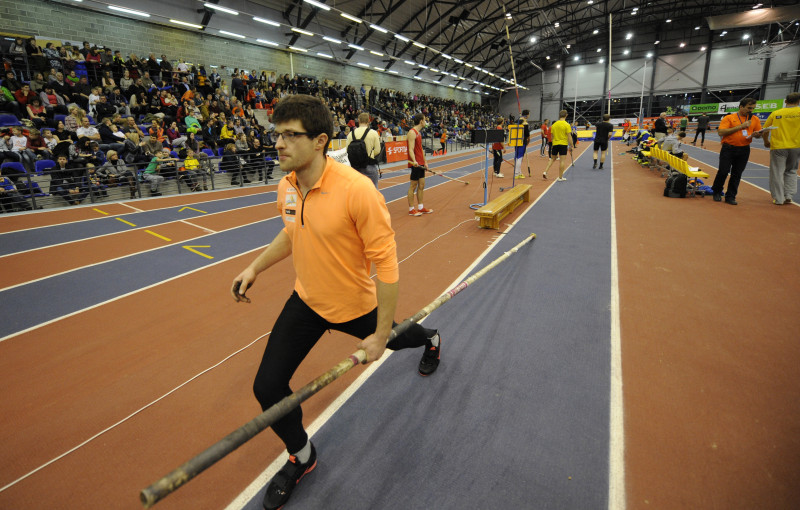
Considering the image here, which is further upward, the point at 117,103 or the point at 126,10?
the point at 126,10

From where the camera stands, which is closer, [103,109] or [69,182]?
[69,182]

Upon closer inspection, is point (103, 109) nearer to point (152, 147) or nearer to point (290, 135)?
point (152, 147)

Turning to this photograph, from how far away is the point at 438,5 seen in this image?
1065 inches

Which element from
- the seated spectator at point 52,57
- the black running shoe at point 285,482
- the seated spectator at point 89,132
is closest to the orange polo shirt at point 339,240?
the black running shoe at point 285,482

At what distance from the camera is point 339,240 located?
1.92m

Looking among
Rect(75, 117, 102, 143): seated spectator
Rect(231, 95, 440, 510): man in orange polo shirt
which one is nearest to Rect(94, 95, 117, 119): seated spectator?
Rect(75, 117, 102, 143): seated spectator

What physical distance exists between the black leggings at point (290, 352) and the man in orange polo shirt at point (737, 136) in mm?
9102

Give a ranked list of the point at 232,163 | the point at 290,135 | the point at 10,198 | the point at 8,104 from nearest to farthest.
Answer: the point at 290,135 < the point at 10,198 < the point at 8,104 < the point at 232,163

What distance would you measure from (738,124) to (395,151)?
1379 centimetres

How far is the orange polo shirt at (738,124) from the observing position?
24.0ft

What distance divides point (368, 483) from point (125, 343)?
3061 mm

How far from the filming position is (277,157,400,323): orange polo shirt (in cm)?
183

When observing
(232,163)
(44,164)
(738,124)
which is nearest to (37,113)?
(44,164)

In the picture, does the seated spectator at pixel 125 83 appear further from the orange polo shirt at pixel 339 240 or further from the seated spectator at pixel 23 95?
the orange polo shirt at pixel 339 240
